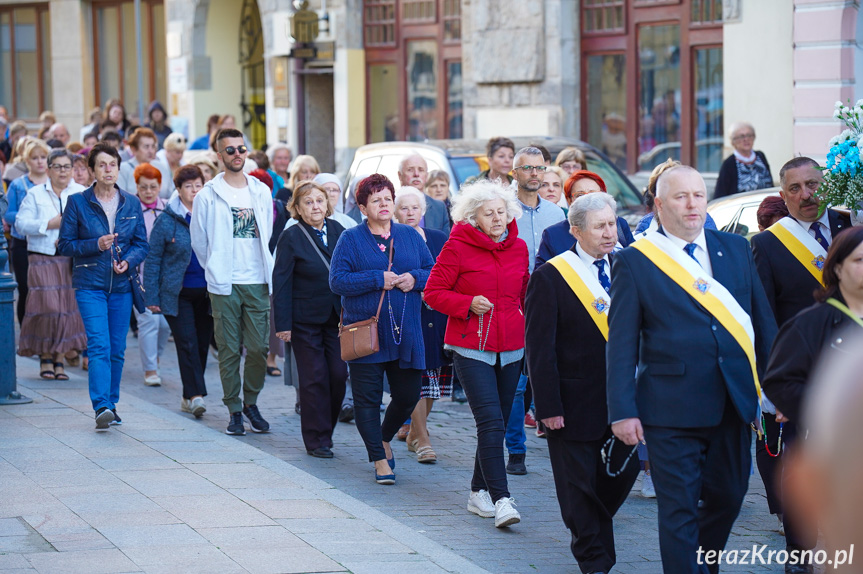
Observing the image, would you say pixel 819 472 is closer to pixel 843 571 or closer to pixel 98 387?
pixel 843 571

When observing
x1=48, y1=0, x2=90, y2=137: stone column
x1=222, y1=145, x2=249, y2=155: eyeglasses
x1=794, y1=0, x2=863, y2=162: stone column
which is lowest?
x1=222, y1=145, x2=249, y2=155: eyeglasses

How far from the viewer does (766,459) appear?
682cm

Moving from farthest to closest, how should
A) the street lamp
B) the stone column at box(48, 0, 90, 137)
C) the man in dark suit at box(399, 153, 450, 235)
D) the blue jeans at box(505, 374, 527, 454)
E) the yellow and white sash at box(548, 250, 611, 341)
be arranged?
1. the stone column at box(48, 0, 90, 137)
2. the man in dark suit at box(399, 153, 450, 235)
3. the street lamp
4. the blue jeans at box(505, 374, 527, 454)
5. the yellow and white sash at box(548, 250, 611, 341)

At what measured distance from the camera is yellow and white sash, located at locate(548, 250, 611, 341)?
616 cm

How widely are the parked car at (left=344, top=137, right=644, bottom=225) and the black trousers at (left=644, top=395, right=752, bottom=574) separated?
6.75 metres

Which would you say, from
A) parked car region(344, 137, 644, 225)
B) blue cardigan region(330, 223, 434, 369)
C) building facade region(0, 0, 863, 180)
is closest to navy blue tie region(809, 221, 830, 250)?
blue cardigan region(330, 223, 434, 369)

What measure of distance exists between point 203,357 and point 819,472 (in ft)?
24.0

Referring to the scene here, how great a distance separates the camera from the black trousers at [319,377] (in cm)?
870

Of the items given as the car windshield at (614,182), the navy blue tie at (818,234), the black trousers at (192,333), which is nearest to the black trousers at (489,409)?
the navy blue tie at (818,234)

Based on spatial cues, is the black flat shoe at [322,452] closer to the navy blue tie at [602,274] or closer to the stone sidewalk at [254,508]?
the stone sidewalk at [254,508]

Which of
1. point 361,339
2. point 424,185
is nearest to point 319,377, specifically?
point 361,339

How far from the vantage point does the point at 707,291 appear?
5391 mm

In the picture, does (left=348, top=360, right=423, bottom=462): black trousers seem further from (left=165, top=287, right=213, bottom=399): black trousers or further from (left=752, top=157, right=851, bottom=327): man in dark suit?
(left=752, top=157, right=851, bottom=327): man in dark suit

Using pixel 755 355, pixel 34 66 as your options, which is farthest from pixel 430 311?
pixel 34 66
